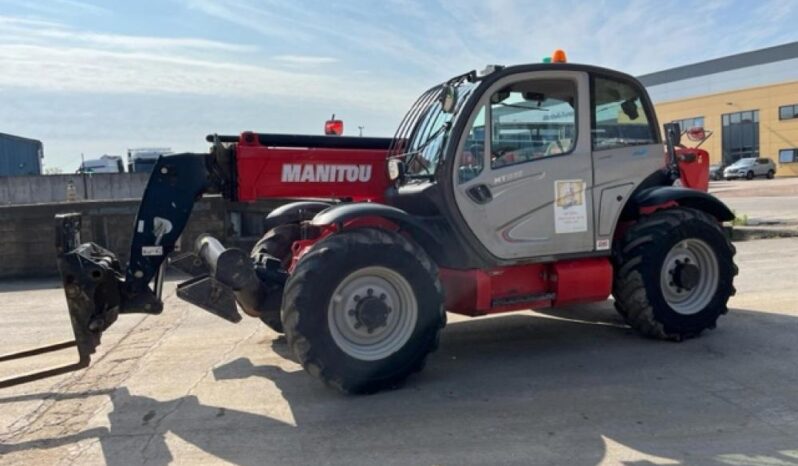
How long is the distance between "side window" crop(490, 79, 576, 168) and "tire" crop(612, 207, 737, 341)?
3.80ft

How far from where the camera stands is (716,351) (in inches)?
224

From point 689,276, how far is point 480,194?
2.26 meters

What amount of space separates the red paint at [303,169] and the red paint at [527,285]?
3.61 feet

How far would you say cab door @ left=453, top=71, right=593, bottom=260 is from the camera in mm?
5316

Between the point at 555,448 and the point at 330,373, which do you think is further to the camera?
the point at 330,373

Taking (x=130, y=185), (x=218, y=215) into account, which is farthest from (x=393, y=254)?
(x=130, y=185)

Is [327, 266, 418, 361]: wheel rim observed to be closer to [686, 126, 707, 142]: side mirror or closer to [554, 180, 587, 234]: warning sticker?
[554, 180, 587, 234]: warning sticker

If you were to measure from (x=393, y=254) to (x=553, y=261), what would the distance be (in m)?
1.61

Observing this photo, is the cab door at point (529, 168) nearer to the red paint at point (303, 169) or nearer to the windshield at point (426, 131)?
the windshield at point (426, 131)

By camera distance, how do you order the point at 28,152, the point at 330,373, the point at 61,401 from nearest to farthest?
the point at 330,373, the point at 61,401, the point at 28,152

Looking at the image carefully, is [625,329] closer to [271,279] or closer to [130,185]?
[271,279]

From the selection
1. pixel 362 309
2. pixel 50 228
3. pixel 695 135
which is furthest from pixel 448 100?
pixel 50 228

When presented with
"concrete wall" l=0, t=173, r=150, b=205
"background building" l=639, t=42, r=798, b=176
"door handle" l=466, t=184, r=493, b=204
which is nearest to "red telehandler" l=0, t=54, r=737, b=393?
"door handle" l=466, t=184, r=493, b=204

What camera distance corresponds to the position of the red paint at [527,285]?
533 centimetres
